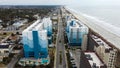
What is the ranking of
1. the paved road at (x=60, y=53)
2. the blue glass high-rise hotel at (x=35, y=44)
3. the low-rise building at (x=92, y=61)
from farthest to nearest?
the blue glass high-rise hotel at (x=35, y=44), the paved road at (x=60, y=53), the low-rise building at (x=92, y=61)

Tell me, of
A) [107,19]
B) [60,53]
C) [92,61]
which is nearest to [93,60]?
[92,61]

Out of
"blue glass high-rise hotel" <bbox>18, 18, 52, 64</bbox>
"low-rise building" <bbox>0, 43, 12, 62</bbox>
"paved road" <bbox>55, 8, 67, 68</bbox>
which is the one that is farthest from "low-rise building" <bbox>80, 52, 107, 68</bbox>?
"low-rise building" <bbox>0, 43, 12, 62</bbox>

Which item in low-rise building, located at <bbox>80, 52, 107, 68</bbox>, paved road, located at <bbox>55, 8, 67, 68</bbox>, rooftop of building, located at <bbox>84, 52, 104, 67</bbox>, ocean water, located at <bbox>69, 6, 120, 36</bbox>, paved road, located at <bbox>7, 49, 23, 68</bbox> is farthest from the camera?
ocean water, located at <bbox>69, 6, 120, 36</bbox>

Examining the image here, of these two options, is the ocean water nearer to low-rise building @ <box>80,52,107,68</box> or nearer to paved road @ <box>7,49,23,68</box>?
paved road @ <box>7,49,23,68</box>

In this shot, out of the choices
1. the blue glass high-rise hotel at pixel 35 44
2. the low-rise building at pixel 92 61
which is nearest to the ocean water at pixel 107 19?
the blue glass high-rise hotel at pixel 35 44

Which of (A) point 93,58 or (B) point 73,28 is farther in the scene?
(B) point 73,28

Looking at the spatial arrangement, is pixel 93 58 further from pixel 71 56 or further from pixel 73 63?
pixel 71 56

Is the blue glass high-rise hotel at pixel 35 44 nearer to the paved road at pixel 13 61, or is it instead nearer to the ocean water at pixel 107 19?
the paved road at pixel 13 61

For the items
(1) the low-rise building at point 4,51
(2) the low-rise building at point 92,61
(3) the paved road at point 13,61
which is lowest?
(3) the paved road at point 13,61

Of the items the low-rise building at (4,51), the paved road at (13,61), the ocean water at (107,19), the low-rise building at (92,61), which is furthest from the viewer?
the ocean water at (107,19)

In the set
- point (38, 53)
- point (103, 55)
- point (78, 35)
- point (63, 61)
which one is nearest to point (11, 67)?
point (38, 53)

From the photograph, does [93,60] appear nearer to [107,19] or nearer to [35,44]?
[35,44]
